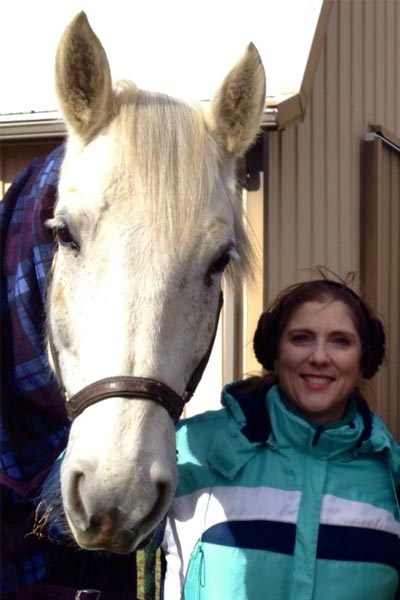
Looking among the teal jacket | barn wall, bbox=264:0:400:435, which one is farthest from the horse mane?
barn wall, bbox=264:0:400:435

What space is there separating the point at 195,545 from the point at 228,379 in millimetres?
2053

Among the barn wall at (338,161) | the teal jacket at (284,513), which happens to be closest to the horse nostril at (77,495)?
the teal jacket at (284,513)

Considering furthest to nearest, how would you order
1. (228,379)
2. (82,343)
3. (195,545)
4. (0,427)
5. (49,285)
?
(228,379), (0,427), (49,285), (195,545), (82,343)

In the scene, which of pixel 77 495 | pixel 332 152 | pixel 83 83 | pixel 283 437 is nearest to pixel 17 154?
pixel 332 152

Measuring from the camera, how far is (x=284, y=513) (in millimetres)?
1903

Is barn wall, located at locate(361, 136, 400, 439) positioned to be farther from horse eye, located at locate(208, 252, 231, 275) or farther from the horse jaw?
the horse jaw

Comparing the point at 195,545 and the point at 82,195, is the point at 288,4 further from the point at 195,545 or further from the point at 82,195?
the point at 195,545

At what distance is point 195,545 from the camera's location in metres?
1.95

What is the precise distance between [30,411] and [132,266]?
822 millimetres

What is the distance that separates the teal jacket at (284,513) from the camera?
6.13 feet

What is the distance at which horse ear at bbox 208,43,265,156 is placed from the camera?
2086mm

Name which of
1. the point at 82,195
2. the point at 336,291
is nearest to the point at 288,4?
the point at 336,291

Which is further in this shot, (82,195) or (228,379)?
(228,379)

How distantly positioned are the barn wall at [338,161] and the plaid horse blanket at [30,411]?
1872 millimetres
